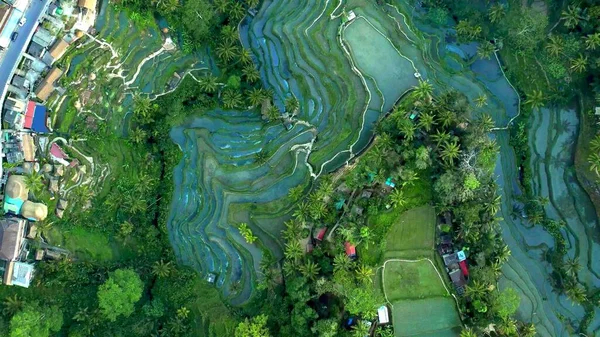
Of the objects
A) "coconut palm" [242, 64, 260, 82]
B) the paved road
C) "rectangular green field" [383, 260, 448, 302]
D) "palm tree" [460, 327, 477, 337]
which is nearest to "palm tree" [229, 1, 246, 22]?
"coconut palm" [242, 64, 260, 82]

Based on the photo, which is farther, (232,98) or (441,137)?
(232,98)

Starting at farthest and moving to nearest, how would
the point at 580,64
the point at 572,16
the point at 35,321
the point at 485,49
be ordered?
the point at 485,49, the point at 572,16, the point at 580,64, the point at 35,321

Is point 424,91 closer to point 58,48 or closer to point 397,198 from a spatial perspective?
point 397,198

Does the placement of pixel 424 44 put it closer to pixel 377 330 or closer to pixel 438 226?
pixel 438 226

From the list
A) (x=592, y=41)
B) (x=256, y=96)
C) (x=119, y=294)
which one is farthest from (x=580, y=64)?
(x=119, y=294)

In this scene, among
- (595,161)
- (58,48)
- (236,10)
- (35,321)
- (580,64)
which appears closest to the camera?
(35,321)

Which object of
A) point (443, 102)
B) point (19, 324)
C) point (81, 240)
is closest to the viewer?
point (19, 324)

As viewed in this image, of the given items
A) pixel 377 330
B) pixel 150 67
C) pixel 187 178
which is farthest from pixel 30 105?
pixel 377 330

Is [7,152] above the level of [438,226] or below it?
below

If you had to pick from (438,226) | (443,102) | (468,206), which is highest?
(443,102)
